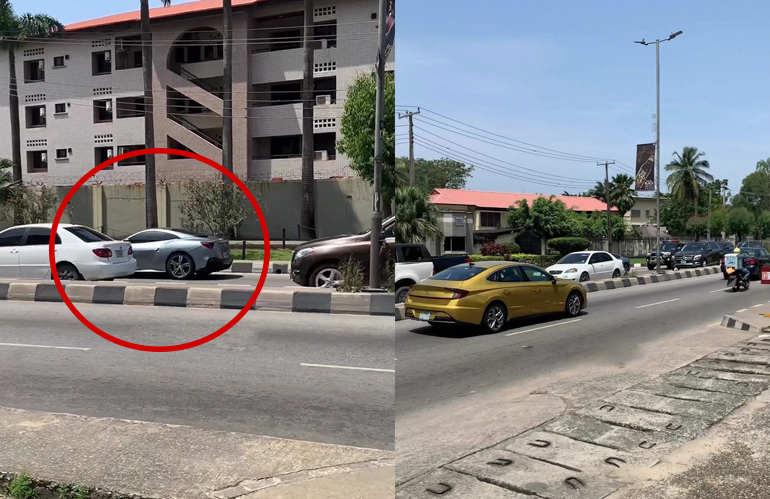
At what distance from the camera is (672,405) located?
15.4 ft

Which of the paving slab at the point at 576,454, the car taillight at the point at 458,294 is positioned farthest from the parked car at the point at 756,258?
the car taillight at the point at 458,294

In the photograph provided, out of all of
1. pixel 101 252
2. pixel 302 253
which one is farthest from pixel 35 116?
pixel 302 253

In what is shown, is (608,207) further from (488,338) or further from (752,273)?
(752,273)

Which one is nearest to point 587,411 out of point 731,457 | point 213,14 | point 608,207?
point 731,457

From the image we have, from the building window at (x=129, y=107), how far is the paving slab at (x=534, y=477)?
255 inches

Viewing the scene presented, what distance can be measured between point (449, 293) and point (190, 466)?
2.02 meters

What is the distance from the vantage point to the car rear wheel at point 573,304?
4629 mm

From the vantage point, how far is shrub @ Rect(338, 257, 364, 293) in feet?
25.5

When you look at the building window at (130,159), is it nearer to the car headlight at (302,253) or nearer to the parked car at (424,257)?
the car headlight at (302,253)

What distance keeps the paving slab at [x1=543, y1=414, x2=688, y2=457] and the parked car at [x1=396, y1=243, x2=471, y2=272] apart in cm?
217

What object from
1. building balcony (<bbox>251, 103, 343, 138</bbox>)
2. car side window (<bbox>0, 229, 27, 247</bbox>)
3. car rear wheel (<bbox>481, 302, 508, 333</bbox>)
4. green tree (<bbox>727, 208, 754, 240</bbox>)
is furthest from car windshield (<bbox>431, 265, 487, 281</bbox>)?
building balcony (<bbox>251, 103, 343, 138</bbox>)

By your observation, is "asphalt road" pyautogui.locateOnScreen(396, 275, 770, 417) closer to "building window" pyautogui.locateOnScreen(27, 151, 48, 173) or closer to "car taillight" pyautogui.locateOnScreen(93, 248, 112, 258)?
"car taillight" pyautogui.locateOnScreen(93, 248, 112, 258)

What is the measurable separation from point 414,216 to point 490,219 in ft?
1.70

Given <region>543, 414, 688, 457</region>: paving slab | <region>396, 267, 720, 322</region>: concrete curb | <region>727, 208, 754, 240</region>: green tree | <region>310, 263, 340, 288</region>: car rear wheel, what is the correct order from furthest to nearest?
<region>396, 267, 720, 322</region>: concrete curb → <region>310, 263, 340, 288</region>: car rear wheel → <region>727, 208, 754, 240</region>: green tree → <region>543, 414, 688, 457</region>: paving slab
